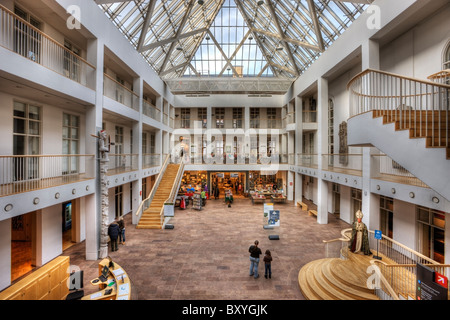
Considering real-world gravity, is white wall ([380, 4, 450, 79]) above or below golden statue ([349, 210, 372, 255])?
above

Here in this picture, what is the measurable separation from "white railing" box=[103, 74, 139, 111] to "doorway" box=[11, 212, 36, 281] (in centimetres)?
729

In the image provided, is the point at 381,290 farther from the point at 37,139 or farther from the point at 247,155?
the point at 247,155

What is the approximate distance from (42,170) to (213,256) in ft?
27.6

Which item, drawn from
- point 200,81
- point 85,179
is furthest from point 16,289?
point 200,81

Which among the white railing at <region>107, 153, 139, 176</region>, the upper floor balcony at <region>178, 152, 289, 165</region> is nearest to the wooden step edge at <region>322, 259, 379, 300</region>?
the white railing at <region>107, 153, 139, 176</region>

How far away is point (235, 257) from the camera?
10289mm

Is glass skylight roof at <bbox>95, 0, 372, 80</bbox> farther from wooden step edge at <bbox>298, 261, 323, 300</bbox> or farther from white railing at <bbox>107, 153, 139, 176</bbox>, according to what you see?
wooden step edge at <bbox>298, 261, 323, 300</bbox>

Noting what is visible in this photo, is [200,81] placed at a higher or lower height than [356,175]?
higher

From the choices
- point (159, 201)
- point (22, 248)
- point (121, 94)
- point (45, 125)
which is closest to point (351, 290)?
point (159, 201)

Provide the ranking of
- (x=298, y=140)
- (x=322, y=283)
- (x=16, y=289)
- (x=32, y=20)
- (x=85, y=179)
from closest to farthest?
(x=16, y=289) → (x=322, y=283) → (x=32, y=20) → (x=85, y=179) → (x=298, y=140)

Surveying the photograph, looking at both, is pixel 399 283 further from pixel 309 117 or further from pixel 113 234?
pixel 309 117

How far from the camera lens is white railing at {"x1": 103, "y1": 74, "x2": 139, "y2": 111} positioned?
42.4ft

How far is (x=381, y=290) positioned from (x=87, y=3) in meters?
15.1

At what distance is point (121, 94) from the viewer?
14383 millimetres
